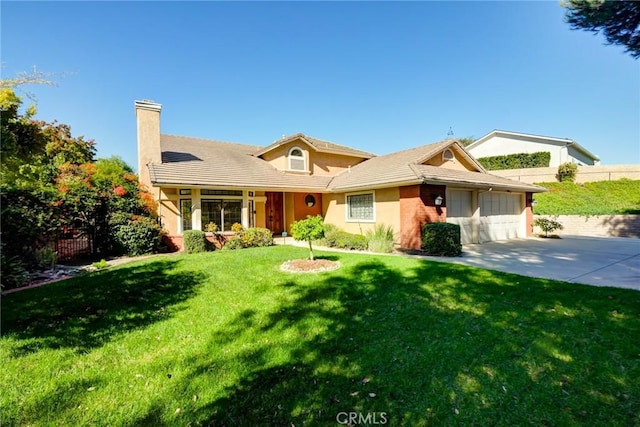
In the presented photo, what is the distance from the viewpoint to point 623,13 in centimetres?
725

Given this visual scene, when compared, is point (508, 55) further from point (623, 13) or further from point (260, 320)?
point (260, 320)

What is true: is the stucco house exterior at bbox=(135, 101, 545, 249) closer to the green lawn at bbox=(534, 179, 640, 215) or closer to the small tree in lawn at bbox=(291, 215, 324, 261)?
the small tree in lawn at bbox=(291, 215, 324, 261)

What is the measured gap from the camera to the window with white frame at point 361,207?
1628cm

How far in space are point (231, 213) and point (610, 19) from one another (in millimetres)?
15796

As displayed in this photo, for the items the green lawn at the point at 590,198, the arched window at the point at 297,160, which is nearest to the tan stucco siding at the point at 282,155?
the arched window at the point at 297,160

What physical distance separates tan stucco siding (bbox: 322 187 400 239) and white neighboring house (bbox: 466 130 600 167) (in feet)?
79.5

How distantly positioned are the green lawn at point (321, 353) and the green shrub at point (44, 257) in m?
3.47

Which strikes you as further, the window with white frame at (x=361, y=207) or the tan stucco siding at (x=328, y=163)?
the tan stucco siding at (x=328, y=163)

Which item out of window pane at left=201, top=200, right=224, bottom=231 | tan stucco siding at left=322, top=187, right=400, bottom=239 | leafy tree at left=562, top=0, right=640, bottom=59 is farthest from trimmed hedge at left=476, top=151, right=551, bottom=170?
window pane at left=201, top=200, right=224, bottom=231

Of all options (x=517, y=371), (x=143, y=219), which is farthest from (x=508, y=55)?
(x=143, y=219)

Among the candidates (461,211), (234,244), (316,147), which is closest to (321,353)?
(234,244)

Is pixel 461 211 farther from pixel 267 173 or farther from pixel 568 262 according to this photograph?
pixel 267 173

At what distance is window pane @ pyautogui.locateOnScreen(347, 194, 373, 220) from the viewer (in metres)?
16.4

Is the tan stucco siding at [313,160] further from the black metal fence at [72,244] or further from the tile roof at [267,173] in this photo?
the black metal fence at [72,244]
